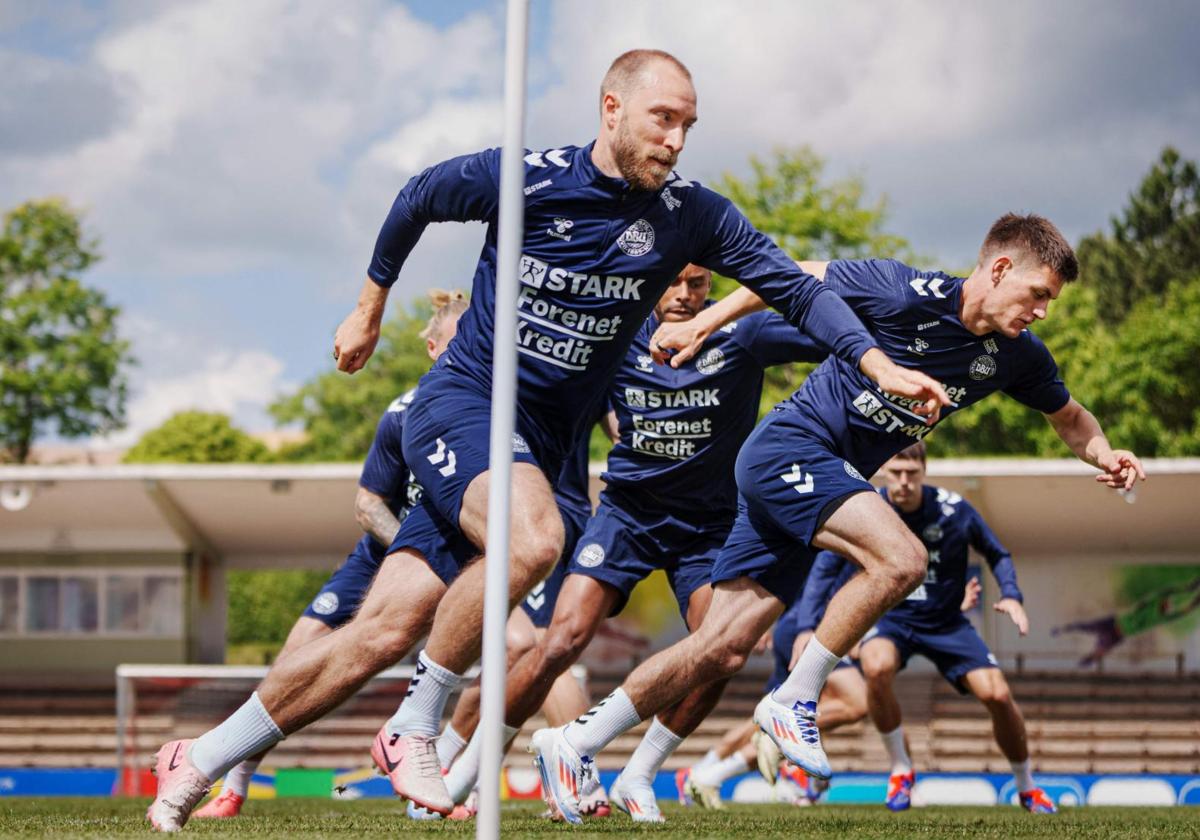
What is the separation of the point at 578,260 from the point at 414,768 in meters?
1.82

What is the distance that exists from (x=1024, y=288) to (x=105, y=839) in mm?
4086

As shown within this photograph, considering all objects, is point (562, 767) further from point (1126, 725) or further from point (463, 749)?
point (1126, 725)

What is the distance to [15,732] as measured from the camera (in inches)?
992

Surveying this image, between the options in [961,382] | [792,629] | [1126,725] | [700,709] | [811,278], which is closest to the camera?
[811,278]

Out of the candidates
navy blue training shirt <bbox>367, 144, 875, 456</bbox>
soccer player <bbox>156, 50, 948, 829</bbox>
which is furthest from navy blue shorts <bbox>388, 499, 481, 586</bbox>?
navy blue training shirt <bbox>367, 144, 875, 456</bbox>

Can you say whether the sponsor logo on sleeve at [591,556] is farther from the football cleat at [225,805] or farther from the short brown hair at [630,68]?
the short brown hair at [630,68]

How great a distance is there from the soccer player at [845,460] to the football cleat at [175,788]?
148 cm

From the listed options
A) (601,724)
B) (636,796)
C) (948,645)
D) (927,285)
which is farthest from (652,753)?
(948,645)

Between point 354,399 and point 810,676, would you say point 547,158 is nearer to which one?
point 810,676

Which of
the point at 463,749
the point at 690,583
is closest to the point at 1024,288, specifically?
the point at 690,583

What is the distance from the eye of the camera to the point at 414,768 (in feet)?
15.9

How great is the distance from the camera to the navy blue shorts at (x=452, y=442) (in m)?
4.97

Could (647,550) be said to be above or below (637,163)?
below

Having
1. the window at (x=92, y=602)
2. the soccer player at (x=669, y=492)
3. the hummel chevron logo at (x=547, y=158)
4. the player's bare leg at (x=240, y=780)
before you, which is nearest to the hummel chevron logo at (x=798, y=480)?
the soccer player at (x=669, y=492)
